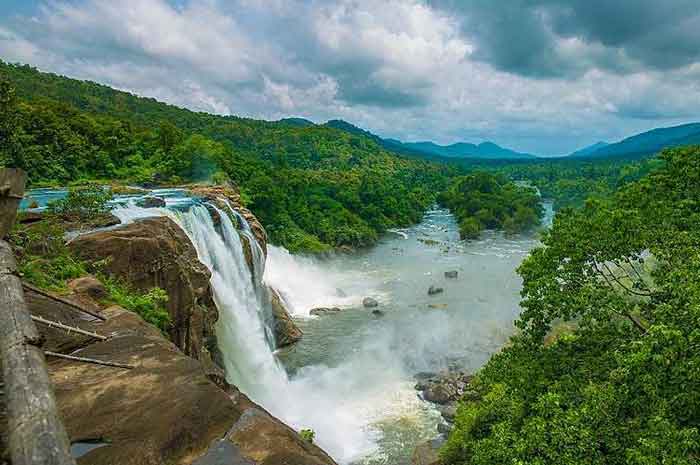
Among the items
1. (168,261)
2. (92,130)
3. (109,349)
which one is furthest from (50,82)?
(109,349)

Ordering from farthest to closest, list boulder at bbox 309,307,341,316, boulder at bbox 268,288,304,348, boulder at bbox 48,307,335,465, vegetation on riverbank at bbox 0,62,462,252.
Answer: vegetation on riverbank at bbox 0,62,462,252 → boulder at bbox 309,307,341,316 → boulder at bbox 268,288,304,348 → boulder at bbox 48,307,335,465

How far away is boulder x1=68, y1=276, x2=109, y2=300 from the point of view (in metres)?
11.0

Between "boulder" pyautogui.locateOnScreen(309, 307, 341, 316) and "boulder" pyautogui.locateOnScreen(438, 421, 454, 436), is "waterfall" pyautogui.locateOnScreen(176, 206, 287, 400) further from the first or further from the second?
"boulder" pyautogui.locateOnScreen(438, 421, 454, 436)

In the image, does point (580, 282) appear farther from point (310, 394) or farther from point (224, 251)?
point (224, 251)

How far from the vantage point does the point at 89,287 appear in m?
11.2

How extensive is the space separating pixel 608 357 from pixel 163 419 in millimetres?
10730

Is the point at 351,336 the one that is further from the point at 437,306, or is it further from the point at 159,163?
the point at 159,163

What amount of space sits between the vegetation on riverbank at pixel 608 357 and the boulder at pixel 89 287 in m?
10.1

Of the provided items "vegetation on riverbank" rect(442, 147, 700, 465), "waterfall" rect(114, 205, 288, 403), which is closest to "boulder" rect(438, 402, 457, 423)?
"vegetation on riverbank" rect(442, 147, 700, 465)

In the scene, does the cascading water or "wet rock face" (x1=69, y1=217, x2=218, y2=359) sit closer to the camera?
"wet rock face" (x1=69, y1=217, x2=218, y2=359)

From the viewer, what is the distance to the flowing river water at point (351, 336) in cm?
1839

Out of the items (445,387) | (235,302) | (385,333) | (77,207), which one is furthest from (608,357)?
(77,207)

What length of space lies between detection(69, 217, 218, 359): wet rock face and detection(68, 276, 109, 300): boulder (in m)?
1.65

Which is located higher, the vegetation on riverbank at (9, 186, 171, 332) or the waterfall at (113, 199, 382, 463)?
the vegetation on riverbank at (9, 186, 171, 332)
